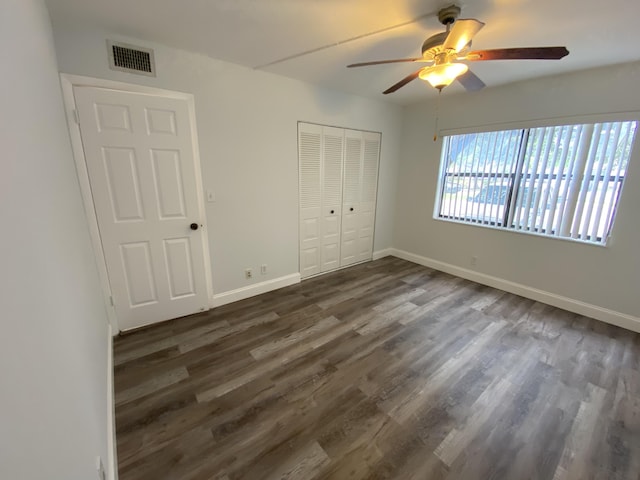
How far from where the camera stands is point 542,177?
3074 millimetres

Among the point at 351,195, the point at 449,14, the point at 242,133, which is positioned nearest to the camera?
the point at 449,14

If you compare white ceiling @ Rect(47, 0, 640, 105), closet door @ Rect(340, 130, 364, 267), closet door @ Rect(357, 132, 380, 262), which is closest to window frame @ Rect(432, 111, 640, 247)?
white ceiling @ Rect(47, 0, 640, 105)

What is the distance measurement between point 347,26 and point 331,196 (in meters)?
2.10

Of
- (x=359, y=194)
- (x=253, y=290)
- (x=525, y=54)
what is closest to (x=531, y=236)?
(x=359, y=194)

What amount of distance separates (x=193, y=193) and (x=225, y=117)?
85cm

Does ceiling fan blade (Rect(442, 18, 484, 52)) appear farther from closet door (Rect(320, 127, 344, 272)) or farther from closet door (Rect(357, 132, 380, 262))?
closet door (Rect(357, 132, 380, 262))

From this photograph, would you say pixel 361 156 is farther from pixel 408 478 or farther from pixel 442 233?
pixel 408 478

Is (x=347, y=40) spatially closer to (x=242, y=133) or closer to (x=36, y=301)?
(x=242, y=133)

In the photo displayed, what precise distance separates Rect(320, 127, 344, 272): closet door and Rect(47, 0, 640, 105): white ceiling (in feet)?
3.48

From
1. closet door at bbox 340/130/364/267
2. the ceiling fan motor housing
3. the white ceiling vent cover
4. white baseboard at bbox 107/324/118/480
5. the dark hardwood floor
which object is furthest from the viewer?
closet door at bbox 340/130/364/267

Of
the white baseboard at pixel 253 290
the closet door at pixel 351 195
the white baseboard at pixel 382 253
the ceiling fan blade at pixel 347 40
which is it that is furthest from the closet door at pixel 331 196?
the ceiling fan blade at pixel 347 40

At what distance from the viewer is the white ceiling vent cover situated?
2.10 metres

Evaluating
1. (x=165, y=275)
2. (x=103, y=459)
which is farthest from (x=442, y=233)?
(x=103, y=459)

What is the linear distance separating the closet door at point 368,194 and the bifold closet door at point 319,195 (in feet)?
1.55
